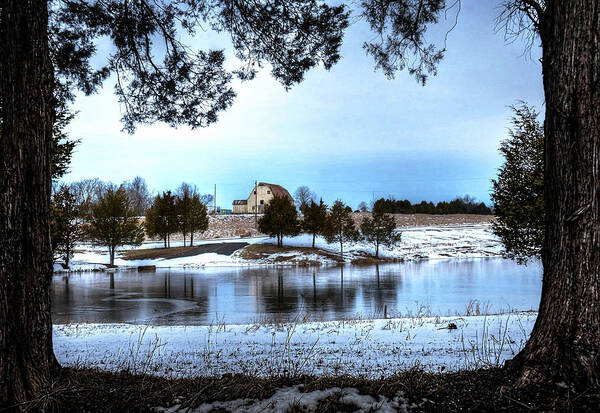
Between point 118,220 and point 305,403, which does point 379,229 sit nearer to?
point 118,220

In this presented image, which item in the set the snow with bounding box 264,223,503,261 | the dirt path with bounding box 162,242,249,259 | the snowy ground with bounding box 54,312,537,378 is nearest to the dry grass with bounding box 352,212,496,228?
the snow with bounding box 264,223,503,261

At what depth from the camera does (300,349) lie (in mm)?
6324

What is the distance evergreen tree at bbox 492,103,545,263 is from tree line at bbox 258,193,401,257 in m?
31.0

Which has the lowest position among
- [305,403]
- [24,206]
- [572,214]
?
[305,403]

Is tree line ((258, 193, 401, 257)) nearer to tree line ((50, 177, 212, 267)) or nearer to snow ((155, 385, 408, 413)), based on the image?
tree line ((50, 177, 212, 267))

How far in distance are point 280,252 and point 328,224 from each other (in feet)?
19.5

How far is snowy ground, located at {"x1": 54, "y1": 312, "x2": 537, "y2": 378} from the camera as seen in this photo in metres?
4.93

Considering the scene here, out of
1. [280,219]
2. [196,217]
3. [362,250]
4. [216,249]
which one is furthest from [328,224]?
[196,217]

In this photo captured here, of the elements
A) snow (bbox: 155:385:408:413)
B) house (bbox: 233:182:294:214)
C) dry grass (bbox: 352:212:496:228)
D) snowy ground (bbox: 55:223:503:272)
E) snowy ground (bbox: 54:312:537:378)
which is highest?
house (bbox: 233:182:294:214)

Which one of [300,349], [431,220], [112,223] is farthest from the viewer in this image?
[431,220]

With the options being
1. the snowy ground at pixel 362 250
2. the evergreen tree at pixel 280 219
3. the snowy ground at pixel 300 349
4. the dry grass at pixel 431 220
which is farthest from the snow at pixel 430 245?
the snowy ground at pixel 300 349

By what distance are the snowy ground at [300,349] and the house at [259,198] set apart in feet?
265

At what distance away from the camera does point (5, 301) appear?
3.29m

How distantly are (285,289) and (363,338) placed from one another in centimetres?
1376
